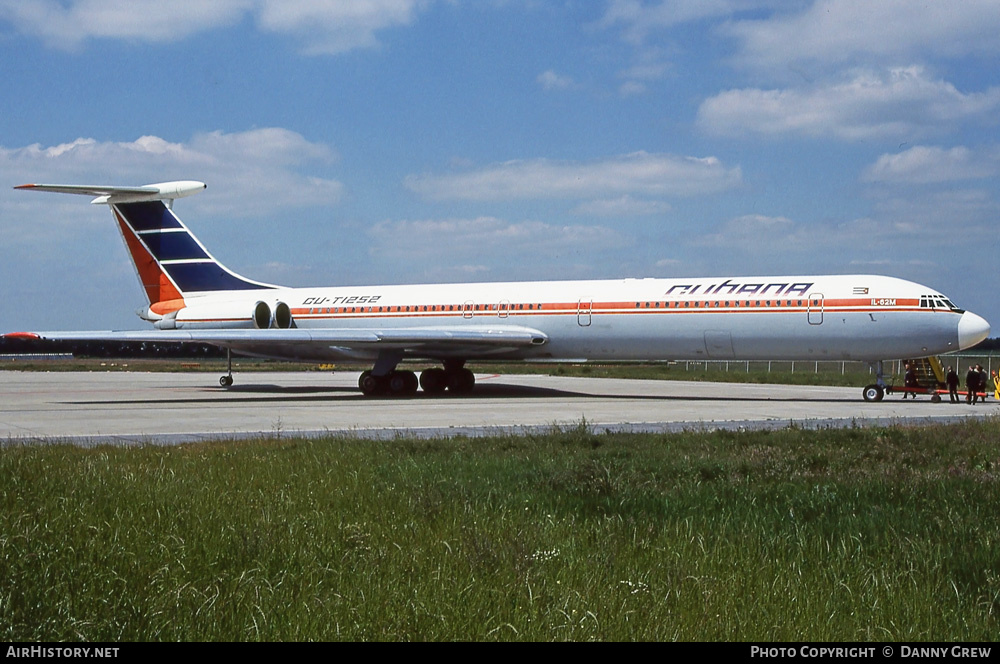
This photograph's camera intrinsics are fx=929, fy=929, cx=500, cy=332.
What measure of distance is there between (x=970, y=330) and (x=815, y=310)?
395cm

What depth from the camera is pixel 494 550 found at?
5.71 meters

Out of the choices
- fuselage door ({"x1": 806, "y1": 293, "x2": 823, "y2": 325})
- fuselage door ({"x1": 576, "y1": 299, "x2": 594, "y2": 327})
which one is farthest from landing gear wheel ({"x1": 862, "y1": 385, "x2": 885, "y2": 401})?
fuselage door ({"x1": 576, "y1": 299, "x2": 594, "y2": 327})

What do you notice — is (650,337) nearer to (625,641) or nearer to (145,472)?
(145,472)

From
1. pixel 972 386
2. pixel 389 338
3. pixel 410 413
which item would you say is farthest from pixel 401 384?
pixel 972 386

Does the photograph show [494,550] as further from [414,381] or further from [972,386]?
[972,386]

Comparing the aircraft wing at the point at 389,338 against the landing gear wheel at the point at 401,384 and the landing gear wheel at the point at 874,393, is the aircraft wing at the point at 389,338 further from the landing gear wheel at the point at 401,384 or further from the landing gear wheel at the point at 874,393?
the landing gear wheel at the point at 874,393

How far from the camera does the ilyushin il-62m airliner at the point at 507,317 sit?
2450 centimetres

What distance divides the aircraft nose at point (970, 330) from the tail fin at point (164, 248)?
23.5m

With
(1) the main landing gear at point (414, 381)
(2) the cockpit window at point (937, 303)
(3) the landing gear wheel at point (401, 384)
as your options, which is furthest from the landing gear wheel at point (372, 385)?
(2) the cockpit window at point (937, 303)

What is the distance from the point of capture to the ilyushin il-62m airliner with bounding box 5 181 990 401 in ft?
80.4

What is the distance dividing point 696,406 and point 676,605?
62.1 feet

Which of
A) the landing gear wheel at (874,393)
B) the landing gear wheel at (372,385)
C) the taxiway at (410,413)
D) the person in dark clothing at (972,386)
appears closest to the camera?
the taxiway at (410,413)

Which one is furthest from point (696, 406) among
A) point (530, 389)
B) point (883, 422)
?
point (530, 389)
